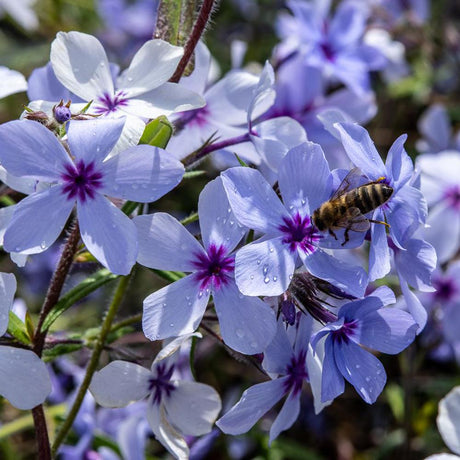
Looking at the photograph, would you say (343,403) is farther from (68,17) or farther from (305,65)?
(68,17)

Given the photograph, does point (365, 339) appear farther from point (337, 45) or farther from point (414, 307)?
point (337, 45)

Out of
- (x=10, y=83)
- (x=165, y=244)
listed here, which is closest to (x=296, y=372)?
(x=165, y=244)

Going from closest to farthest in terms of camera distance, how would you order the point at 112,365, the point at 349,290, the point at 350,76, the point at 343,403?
the point at 349,290 < the point at 112,365 < the point at 350,76 < the point at 343,403

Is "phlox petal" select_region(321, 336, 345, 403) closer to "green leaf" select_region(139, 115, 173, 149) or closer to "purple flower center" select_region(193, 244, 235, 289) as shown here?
"purple flower center" select_region(193, 244, 235, 289)

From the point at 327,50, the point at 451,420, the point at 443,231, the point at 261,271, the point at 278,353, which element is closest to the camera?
the point at 261,271

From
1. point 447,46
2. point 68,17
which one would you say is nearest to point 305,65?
point 447,46

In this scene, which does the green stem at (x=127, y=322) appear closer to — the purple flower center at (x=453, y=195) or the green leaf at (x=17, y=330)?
the green leaf at (x=17, y=330)
